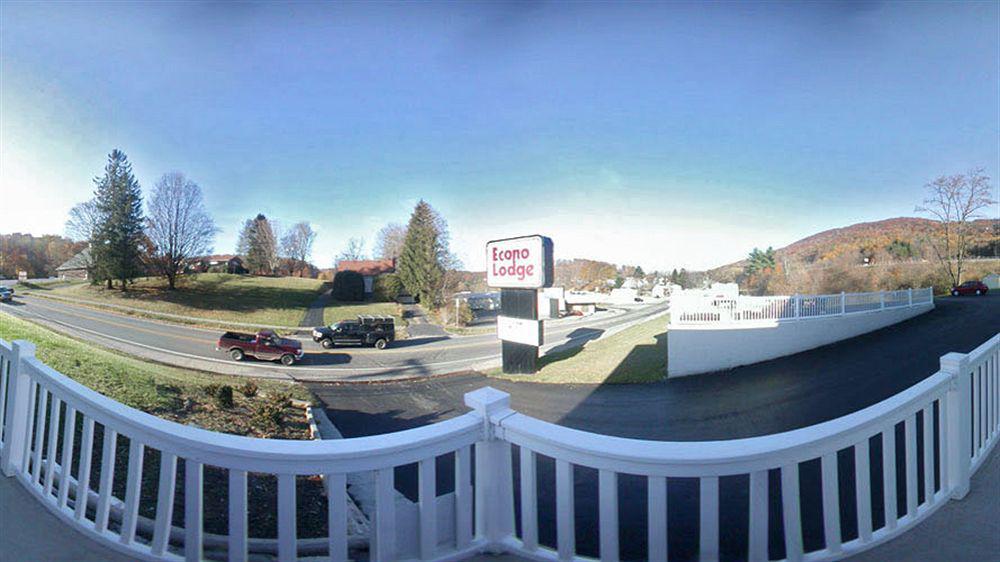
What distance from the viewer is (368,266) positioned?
2539 millimetres

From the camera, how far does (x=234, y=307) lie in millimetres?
2115

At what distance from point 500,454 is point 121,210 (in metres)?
2.50

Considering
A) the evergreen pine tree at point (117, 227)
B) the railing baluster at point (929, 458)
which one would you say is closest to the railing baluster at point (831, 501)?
the railing baluster at point (929, 458)

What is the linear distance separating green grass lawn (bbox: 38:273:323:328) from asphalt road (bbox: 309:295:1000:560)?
534 mm

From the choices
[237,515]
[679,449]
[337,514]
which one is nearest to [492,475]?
[337,514]

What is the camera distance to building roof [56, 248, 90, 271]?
197cm

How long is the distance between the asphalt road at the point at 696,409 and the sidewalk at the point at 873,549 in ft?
0.65

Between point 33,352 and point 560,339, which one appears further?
point 560,339

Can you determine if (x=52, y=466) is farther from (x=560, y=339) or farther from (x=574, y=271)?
(x=574, y=271)

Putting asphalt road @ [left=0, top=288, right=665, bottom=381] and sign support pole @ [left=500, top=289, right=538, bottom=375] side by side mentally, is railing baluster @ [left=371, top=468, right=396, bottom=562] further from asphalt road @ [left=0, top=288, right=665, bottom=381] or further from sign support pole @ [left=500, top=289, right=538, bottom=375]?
sign support pole @ [left=500, top=289, right=538, bottom=375]

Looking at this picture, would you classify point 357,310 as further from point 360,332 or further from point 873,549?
point 873,549

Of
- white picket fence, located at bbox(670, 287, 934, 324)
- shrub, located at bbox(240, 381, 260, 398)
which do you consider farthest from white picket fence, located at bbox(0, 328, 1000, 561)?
white picket fence, located at bbox(670, 287, 934, 324)

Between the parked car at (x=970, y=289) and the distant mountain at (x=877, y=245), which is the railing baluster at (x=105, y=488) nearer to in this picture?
the distant mountain at (x=877, y=245)

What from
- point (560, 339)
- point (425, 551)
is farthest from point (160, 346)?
point (560, 339)
